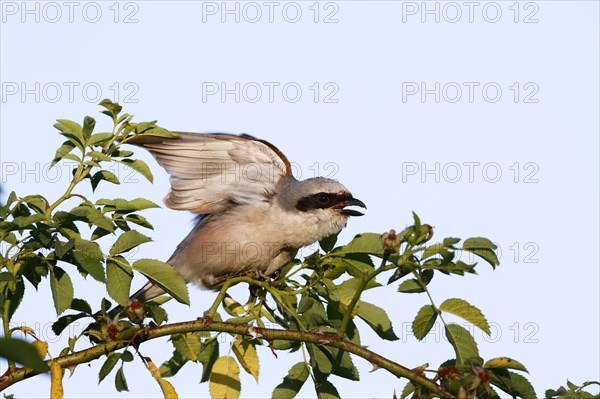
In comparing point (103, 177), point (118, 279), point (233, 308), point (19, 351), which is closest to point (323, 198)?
point (233, 308)

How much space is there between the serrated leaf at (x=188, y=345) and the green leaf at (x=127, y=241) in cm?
49

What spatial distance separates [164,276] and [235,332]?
467 mm

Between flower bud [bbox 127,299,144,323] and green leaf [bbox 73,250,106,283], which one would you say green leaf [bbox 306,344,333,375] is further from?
green leaf [bbox 73,250,106,283]

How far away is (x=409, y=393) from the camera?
10.5ft

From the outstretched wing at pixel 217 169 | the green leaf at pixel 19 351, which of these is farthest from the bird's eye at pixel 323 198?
the green leaf at pixel 19 351

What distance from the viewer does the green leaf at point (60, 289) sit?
345cm

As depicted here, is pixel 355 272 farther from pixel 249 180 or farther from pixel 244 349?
pixel 249 180

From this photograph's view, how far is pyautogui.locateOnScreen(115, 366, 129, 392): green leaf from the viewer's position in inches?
142

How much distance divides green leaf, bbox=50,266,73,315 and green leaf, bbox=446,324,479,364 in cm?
167

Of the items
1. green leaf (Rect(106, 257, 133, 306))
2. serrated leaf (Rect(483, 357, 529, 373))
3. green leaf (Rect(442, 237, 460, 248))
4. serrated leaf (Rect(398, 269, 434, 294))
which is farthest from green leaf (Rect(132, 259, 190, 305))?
serrated leaf (Rect(483, 357, 529, 373))

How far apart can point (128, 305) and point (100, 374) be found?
1.29ft

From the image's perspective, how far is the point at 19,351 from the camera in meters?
1.27

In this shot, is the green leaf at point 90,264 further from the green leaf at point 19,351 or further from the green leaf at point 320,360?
the green leaf at point 19,351

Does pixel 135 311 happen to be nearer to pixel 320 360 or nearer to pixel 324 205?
pixel 320 360
